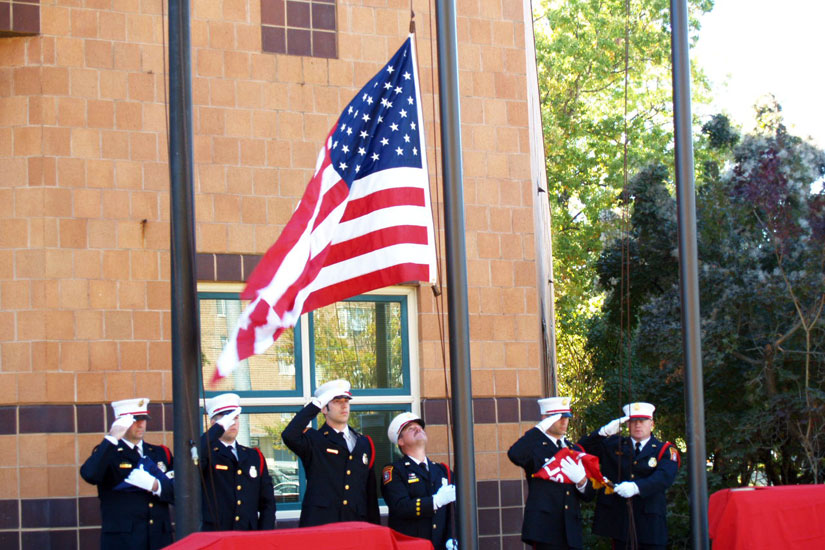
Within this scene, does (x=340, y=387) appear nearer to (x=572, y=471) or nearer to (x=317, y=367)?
(x=317, y=367)

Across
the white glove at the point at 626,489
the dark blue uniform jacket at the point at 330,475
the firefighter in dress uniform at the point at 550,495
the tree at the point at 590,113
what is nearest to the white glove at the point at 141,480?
the dark blue uniform jacket at the point at 330,475

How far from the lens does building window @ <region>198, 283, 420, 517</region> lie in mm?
9250

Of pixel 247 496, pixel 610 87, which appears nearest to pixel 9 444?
pixel 247 496

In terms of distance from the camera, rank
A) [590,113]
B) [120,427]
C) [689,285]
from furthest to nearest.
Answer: [590,113], [689,285], [120,427]

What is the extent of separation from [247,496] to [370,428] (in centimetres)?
200

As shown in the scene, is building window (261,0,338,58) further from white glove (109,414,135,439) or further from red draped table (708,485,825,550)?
red draped table (708,485,825,550)

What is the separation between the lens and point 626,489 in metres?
8.43

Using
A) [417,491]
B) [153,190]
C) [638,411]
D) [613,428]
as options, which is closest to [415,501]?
[417,491]

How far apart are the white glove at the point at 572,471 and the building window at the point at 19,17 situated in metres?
5.39

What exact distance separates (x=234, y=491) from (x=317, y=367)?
202cm

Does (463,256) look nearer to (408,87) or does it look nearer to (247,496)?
(408,87)

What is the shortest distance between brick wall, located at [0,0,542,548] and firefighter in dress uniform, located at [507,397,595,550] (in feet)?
3.84

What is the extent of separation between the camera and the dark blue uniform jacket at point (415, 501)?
26.2 ft

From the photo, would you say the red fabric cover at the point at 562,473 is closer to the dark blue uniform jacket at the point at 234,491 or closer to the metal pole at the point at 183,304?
the dark blue uniform jacket at the point at 234,491
